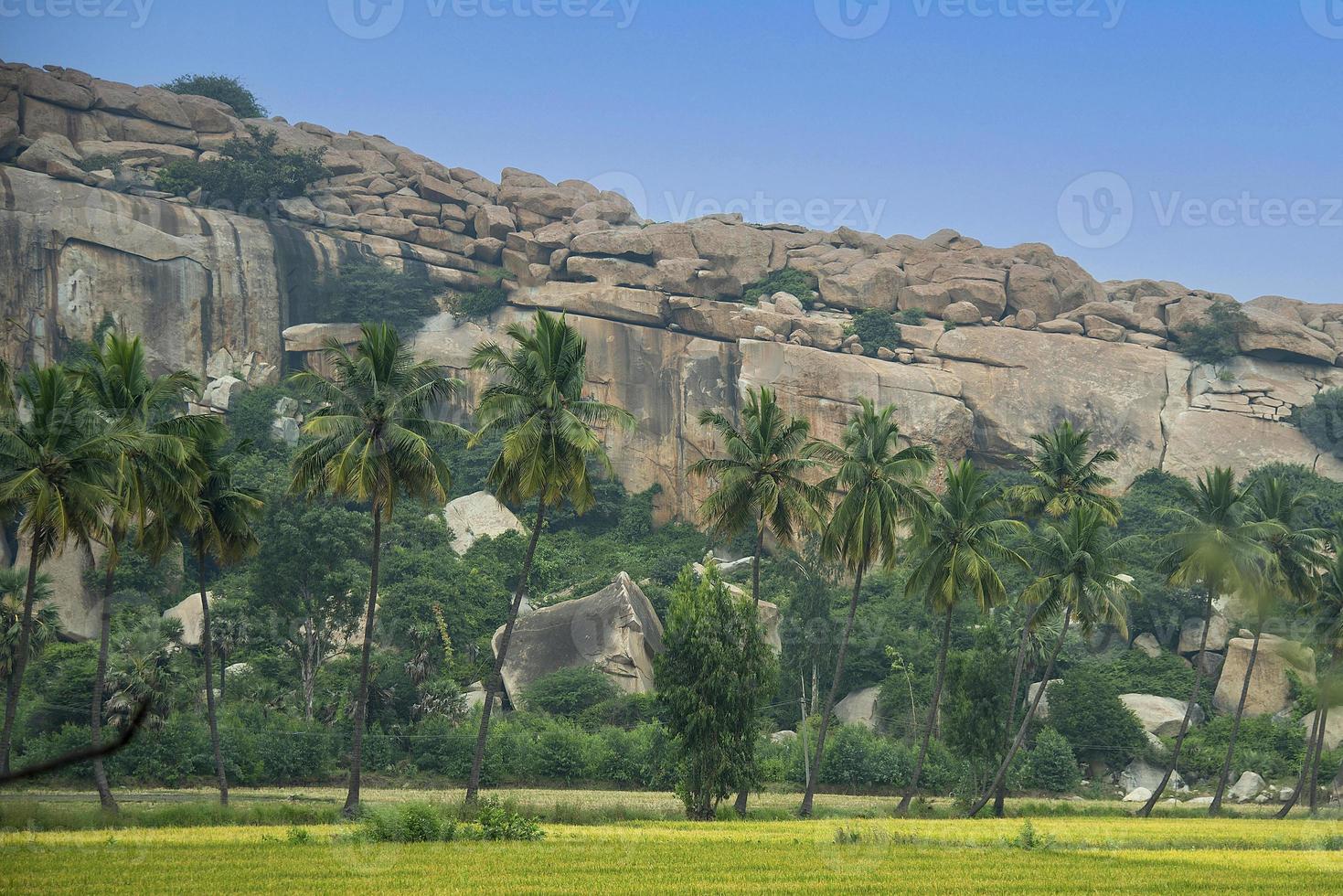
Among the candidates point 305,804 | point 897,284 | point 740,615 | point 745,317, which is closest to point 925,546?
point 740,615

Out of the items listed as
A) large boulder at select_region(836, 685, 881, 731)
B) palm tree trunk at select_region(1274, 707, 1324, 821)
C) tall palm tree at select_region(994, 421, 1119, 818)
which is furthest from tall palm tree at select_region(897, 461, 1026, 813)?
large boulder at select_region(836, 685, 881, 731)

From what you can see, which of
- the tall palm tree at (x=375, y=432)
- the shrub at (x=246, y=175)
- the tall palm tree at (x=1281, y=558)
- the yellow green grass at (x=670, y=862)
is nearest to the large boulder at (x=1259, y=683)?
the tall palm tree at (x=1281, y=558)

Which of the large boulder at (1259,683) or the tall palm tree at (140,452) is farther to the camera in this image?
the large boulder at (1259,683)

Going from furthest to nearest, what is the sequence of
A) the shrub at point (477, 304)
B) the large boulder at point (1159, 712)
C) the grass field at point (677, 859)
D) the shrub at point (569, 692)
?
1. the shrub at point (477, 304)
2. the large boulder at point (1159, 712)
3. the shrub at point (569, 692)
4. the grass field at point (677, 859)

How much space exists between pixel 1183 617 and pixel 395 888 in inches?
2342

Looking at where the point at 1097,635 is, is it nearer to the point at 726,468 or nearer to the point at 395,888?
the point at 726,468

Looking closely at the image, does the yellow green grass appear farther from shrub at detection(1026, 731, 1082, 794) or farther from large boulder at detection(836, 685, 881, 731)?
large boulder at detection(836, 685, 881, 731)

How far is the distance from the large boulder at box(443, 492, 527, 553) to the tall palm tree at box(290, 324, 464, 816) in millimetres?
44703

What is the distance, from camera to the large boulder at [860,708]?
207 ft

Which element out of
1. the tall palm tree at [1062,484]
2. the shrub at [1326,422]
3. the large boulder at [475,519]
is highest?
the shrub at [1326,422]

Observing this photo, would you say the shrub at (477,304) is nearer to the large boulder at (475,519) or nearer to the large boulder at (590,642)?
the large boulder at (475,519)

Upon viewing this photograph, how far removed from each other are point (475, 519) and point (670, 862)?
56880mm

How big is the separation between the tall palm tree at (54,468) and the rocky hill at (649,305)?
52113 millimetres

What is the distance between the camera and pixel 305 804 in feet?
122
